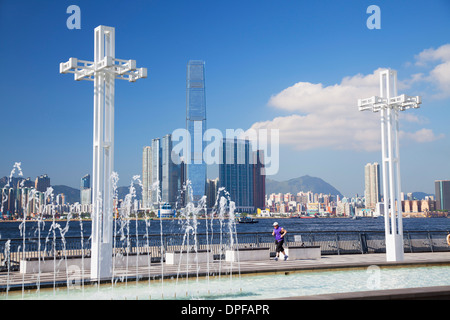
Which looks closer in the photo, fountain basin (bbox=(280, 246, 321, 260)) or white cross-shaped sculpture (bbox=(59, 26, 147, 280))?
white cross-shaped sculpture (bbox=(59, 26, 147, 280))

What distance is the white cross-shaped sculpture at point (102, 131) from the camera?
13375mm

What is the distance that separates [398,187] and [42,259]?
43.4ft

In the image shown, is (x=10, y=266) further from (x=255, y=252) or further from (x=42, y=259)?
(x=255, y=252)

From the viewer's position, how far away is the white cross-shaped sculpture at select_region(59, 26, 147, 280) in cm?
1338

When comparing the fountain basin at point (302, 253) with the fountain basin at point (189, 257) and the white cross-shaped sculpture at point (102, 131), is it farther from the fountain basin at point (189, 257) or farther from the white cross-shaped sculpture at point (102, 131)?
the white cross-shaped sculpture at point (102, 131)

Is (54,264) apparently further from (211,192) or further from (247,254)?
(211,192)

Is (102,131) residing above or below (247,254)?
above

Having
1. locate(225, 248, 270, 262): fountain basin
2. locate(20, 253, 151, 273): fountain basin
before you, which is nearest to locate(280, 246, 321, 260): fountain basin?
locate(225, 248, 270, 262): fountain basin

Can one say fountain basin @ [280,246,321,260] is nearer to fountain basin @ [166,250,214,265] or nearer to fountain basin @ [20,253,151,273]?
fountain basin @ [166,250,214,265]

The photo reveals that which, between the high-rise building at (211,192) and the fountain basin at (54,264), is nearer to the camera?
the fountain basin at (54,264)

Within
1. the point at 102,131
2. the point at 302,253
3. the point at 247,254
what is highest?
the point at 102,131

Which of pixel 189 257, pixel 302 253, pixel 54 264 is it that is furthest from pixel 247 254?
pixel 54 264

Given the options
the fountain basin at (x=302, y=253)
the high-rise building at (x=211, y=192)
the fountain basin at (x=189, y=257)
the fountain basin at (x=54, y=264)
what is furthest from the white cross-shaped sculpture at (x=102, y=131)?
the high-rise building at (x=211, y=192)

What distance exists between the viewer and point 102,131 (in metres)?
13.9
